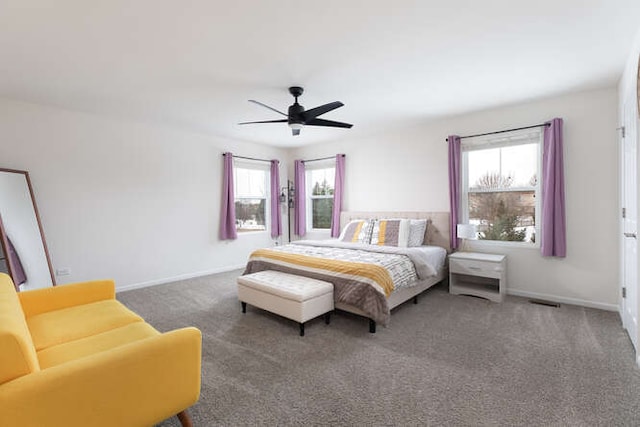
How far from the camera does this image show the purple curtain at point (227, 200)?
5.48 meters

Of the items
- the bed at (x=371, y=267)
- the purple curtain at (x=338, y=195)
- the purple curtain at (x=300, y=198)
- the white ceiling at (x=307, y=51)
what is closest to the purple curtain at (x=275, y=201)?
the purple curtain at (x=300, y=198)

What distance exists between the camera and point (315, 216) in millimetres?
6594

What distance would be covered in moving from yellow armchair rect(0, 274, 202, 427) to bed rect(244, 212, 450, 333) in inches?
67.0

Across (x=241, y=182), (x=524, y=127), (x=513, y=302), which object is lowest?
(x=513, y=302)

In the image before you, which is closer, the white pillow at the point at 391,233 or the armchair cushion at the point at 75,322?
the armchair cushion at the point at 75,322

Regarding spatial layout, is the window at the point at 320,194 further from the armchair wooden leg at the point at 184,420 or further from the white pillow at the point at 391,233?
the armchair wooden leg at the point at 184,420

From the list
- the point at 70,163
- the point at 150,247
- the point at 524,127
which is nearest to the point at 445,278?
the point at 524,127

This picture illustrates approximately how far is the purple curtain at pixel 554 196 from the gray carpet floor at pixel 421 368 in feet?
2.40

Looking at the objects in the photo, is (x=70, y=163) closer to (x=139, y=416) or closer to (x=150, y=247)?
(x=150, y=247)

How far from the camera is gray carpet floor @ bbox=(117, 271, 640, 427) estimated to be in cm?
179

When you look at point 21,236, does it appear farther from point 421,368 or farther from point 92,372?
point 421,368

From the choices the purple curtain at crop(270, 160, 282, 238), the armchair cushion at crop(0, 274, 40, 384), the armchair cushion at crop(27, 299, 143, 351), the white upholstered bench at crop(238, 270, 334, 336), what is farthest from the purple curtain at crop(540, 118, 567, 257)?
the armchair cushion at crop(0, 274, 40, 384)

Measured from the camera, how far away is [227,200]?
18.0 feet

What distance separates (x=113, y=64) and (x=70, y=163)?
196cm
